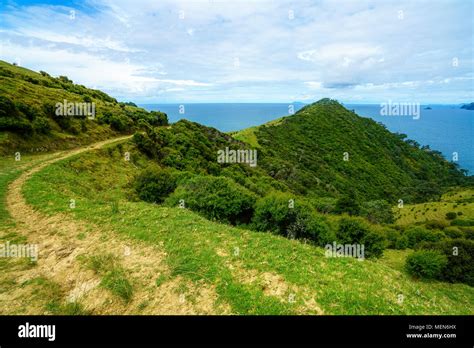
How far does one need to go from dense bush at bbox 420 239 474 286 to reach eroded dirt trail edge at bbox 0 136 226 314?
1013 inches

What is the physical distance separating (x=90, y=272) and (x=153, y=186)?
56.9 feet

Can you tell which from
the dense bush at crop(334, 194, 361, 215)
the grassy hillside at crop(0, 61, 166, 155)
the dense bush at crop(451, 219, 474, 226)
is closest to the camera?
the grassy hillside at crop(0, 61, 166, 155)

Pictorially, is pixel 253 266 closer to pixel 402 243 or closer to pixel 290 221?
pixel 290 221

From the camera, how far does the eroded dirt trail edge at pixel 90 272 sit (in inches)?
340

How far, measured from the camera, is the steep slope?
107312 mm

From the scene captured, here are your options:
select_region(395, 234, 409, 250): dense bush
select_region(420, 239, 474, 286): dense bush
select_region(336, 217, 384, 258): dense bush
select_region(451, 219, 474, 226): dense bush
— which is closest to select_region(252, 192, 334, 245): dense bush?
select_region(336, 217, 384, 258): dense bush

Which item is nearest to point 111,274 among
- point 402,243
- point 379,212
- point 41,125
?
point 41,125

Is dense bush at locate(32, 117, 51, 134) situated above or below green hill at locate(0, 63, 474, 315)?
above

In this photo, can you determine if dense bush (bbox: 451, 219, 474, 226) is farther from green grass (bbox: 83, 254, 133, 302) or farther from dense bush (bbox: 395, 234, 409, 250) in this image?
green grass (bbox: 83, 254, 133, 302)

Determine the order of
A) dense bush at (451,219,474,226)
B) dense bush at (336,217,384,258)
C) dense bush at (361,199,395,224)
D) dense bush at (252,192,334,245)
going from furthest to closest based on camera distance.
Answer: dense bush at (361,199,395,224), dense bush at (451,219,474,226), dense bush at (336,217,384,258), dense bush at (252,192,334,245)

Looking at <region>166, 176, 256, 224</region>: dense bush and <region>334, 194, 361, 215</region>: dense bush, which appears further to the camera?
<region>334, 194, 361, 215</region>: dense bush

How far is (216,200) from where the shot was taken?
79.6 ft

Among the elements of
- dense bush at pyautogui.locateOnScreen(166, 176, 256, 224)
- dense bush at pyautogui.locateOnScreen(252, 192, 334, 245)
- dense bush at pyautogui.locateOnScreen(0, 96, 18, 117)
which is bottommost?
dense bush at pyautogui.locateOnScreen(252, 192, 334, 245)
